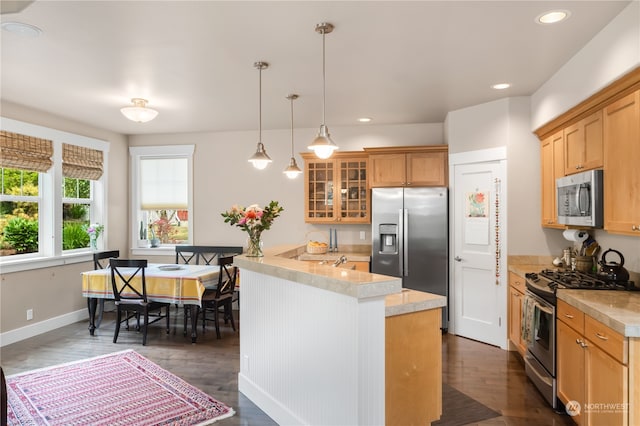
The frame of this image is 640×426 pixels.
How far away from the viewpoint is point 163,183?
673 centimetres

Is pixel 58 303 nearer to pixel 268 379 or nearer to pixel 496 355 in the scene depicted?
pixel 268 379

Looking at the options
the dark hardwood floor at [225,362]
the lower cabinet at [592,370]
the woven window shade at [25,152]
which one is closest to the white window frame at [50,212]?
the woven window shade at [25,152]

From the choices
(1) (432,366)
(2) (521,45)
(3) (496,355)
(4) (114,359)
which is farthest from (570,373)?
(4) (114,359)

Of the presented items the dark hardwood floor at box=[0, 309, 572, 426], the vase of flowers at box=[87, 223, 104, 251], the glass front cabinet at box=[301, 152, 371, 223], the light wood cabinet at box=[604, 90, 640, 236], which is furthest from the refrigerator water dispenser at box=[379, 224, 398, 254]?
the vase of flowers at box=[87, 223, 104, 251]

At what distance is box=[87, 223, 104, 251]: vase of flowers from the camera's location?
6.00 metres

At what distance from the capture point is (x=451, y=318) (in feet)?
16.9

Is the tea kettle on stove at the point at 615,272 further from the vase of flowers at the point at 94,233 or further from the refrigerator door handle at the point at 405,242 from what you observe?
the vase of flowers at the point at 94,233

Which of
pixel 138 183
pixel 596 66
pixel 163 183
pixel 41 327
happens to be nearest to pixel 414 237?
pixel 596 66

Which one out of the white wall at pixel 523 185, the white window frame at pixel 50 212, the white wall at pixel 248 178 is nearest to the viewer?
the white wall at pixel 523 185

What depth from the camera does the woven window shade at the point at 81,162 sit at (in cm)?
556

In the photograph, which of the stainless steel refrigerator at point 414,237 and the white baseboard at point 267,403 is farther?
the stainless steel refrigerator at point 414,237

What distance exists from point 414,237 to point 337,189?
1.36 m

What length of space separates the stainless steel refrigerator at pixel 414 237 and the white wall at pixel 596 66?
5.24 feet

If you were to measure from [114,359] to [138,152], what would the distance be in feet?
11.9
